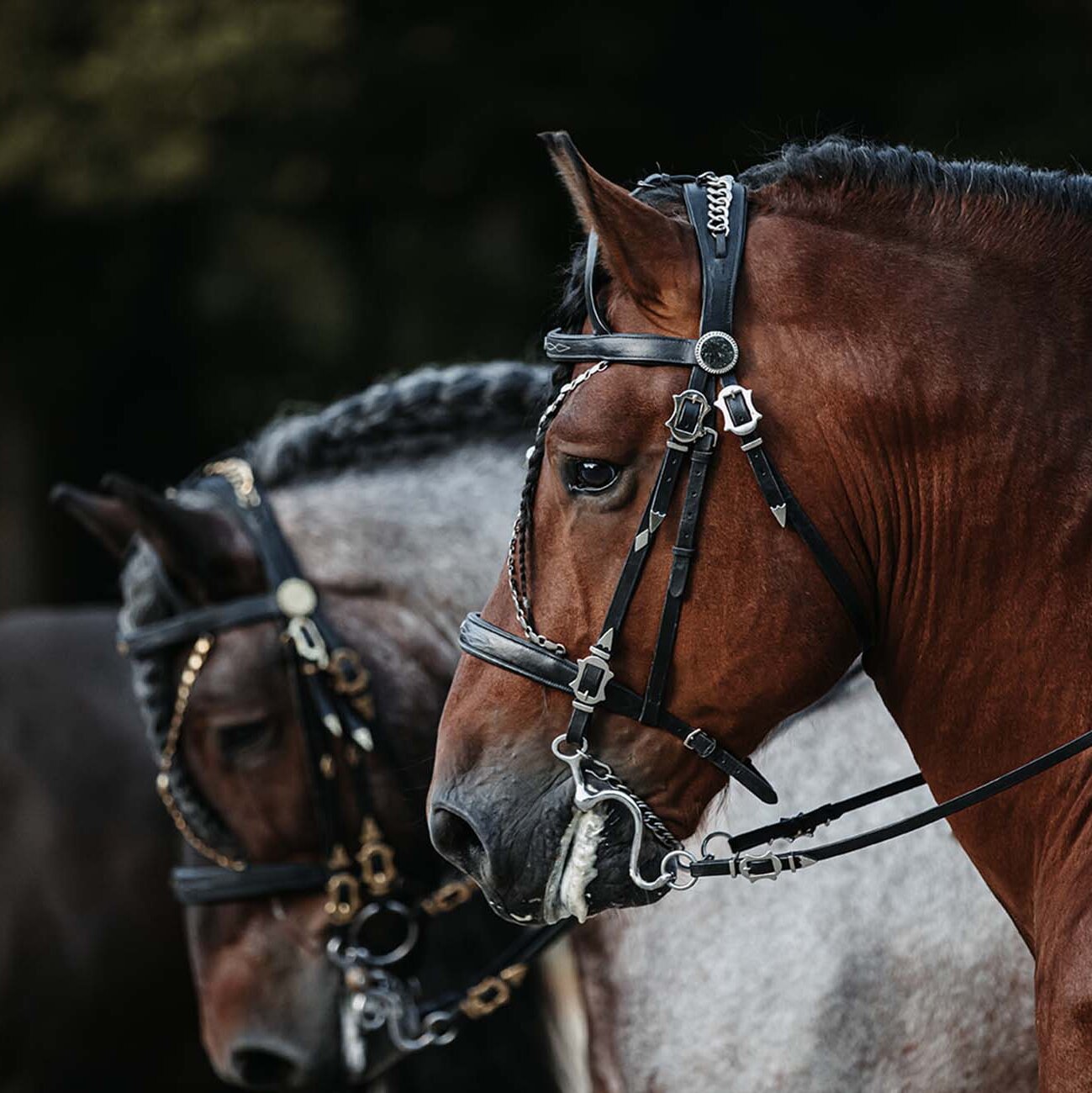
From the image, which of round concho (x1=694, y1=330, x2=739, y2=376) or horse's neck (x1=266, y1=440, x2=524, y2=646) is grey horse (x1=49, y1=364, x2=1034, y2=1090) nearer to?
horse's neck (x1=266, y1=440, x2=524, y2=646)

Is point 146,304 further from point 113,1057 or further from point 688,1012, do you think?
point 688,1012

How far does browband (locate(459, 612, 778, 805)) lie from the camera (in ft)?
5.98

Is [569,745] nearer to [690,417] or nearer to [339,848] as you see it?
[690,417]

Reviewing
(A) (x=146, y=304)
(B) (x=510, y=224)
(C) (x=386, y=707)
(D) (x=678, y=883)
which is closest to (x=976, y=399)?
(D) (x=678, y=883)

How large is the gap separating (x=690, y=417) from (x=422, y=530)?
58.8 inches

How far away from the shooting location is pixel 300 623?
306cm

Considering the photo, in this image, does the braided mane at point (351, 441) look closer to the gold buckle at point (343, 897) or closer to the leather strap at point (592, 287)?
the gold buckle at point (343, 897)

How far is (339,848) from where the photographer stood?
307cm

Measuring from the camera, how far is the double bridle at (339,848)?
3.04m

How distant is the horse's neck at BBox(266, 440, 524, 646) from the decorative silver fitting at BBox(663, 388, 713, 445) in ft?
4.46

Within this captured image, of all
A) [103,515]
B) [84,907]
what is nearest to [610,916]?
[103,515]

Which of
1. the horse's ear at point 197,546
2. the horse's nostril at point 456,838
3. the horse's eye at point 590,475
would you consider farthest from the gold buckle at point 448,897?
the horse's eye at point 590,475

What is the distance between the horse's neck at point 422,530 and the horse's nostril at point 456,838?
118cm

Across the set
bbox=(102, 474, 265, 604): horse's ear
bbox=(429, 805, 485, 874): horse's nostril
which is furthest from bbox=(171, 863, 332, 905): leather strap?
bbox=(429, 805, 485, 874): horse's nostril
